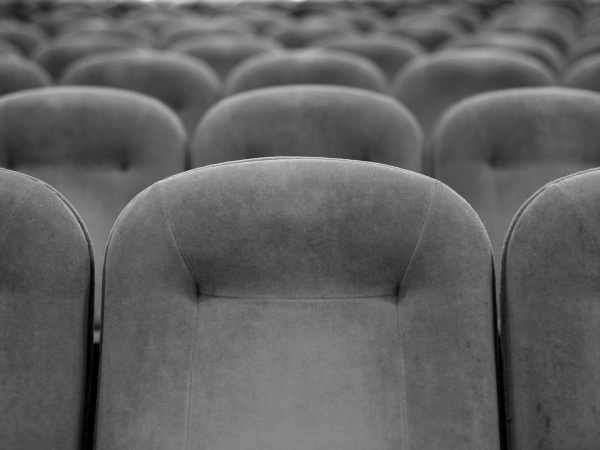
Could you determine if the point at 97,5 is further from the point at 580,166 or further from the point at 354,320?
the point at 354,320

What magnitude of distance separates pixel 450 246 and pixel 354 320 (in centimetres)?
8

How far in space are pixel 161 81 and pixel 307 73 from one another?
25 centimetres

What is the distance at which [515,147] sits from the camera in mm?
742

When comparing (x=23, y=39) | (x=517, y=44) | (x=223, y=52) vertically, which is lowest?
(x=23, y=39)

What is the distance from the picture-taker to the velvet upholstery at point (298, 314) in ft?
1.37

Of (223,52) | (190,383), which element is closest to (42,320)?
(190,383)

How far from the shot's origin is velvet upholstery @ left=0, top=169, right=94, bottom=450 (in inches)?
16.6

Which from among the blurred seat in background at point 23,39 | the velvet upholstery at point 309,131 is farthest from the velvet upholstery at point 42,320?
the blurred seat in background at point 23,39

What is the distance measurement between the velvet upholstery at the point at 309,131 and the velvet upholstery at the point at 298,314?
31 centimetres

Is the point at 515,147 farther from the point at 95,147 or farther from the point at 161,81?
the point at 161,81

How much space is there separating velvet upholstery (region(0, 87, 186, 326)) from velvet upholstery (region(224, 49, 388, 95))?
0.33 metres

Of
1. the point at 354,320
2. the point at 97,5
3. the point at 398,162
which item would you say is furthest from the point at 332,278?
the point at 97,5

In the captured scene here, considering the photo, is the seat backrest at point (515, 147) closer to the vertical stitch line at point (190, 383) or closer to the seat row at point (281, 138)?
the seat row at point (281, 138)

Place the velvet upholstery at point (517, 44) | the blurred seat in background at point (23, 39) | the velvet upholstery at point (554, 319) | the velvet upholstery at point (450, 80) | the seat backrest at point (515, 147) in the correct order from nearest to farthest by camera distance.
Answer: the velvet upholstery at point (554, 319) < the seat backrest at point (515, 147) < the velvet upholstery at point (450, 80) < the velvet upholstery at point (517, 44) < the blurred seat in background at point (23, 39)
